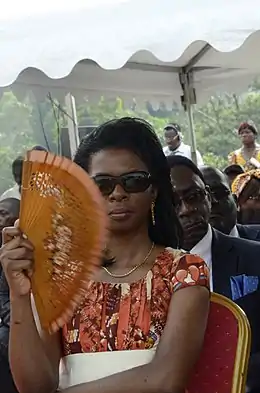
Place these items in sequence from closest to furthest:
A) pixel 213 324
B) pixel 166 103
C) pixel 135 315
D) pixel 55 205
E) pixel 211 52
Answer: pixel 55 205 → pixel 135 315 → pixel 213 324 → pixel 211 52 → pixel 166 103

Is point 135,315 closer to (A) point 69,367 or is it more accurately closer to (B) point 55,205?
(A) point 69,367

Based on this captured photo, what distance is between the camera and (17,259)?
6.22 feet

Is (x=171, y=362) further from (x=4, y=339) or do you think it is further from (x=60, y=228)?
(x=4, y=339)

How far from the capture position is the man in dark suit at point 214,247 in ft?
9.78

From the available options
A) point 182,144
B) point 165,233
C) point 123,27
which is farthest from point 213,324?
point 182,144

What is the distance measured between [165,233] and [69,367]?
485mm

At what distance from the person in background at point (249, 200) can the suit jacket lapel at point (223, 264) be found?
1.42m

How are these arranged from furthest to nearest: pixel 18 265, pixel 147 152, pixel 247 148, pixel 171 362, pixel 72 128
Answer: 1. pixel 247 148
2. pixel 72 128
3. pixel 147 152
4. pixel 171 362
5. pixel 18 265

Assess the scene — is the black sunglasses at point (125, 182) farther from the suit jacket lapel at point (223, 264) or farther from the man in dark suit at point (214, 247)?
the suit jacket lapel at point (223, 264)

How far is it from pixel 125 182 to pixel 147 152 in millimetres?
136

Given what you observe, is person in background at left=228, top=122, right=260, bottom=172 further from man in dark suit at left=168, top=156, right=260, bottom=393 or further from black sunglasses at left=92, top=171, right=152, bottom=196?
black sunglasses at left=92, top=171, right=152, bottom=196

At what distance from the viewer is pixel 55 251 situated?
6.28 ft

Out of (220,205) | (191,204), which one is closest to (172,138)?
(220,205)

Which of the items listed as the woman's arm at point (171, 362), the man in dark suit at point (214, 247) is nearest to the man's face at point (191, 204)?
the man in dark suit at point (214, 247)
